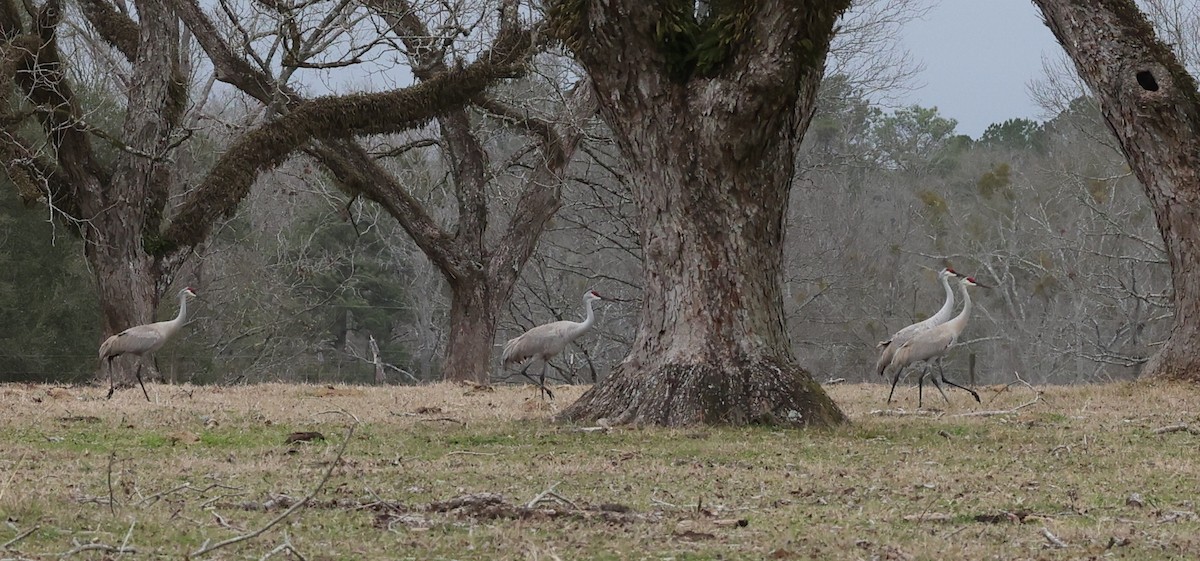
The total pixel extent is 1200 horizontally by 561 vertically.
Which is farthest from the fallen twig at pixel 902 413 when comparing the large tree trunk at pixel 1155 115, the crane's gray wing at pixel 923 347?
the large tree trunk at pixel 1155 115

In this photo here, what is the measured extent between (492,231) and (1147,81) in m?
19.9

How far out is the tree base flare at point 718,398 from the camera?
10.5 metres

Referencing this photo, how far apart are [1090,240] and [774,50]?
32480 millimetres

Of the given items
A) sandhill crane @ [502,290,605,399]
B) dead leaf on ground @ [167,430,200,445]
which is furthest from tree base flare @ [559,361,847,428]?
sandhill crane @ [502,290,605,399]

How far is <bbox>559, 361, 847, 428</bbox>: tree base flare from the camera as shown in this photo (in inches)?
415

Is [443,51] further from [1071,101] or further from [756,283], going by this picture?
[1071,101]

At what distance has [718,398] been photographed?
10.6m

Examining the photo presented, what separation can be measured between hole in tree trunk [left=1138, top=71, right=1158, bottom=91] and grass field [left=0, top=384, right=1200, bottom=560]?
3650 millimetres

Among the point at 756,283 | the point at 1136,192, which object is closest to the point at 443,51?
the point at 756,283

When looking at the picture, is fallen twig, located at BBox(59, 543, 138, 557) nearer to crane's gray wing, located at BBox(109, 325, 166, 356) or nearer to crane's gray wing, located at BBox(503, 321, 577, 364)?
crane's gray wing, located at BBox(109, 325, 166, 356)

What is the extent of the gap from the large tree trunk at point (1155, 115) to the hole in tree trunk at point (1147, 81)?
0.01 meters

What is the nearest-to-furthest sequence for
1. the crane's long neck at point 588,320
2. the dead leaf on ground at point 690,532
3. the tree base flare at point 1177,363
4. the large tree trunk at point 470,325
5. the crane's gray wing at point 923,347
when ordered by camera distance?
the dead leaf on ground at point 690,532, the crane's gray wing at point 923,347, the tree base flare at point 1177,363, the crane's long neck at point 588,320, the large tree trunk at point 470,325

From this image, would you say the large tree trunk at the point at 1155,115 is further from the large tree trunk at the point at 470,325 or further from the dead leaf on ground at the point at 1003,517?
the large tree trunk at the point at 470,325

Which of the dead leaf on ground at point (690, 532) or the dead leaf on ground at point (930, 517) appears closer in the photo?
the dead leaf on ground at point (690, 532)
